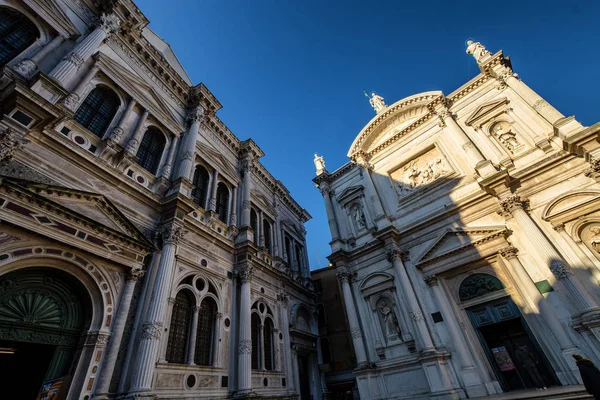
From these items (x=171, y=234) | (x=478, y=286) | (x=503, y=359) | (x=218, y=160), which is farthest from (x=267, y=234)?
(x=503, y=359)

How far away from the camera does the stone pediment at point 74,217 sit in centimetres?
616

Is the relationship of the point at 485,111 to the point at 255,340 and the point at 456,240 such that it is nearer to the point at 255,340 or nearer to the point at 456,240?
the point at 456,240

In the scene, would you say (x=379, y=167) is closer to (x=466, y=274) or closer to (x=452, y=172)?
(x=452, y=172)

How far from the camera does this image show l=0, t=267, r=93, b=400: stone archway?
6.17m

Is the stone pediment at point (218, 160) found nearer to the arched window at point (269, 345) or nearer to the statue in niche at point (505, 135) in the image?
the arched window at point (269, 345)

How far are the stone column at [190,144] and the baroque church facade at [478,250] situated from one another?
950 centimetres

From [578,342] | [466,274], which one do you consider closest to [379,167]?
[466,274]

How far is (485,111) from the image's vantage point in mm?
14992

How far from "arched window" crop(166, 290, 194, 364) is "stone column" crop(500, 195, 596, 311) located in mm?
13081

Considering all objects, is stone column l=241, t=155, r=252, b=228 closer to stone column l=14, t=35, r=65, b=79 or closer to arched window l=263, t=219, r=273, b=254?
arched window l=263, t=219, r=273, b=254

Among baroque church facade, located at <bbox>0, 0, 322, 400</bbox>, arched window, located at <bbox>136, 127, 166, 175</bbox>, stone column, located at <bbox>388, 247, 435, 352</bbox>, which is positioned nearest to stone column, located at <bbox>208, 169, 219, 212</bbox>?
baroque church facade, located at <bbox>0, 0, 322, 400</bbox>

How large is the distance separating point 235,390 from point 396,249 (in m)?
9.53

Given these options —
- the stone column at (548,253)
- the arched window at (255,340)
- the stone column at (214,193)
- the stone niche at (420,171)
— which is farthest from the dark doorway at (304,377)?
the stone column at (548,253)

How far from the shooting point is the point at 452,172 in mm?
15023
